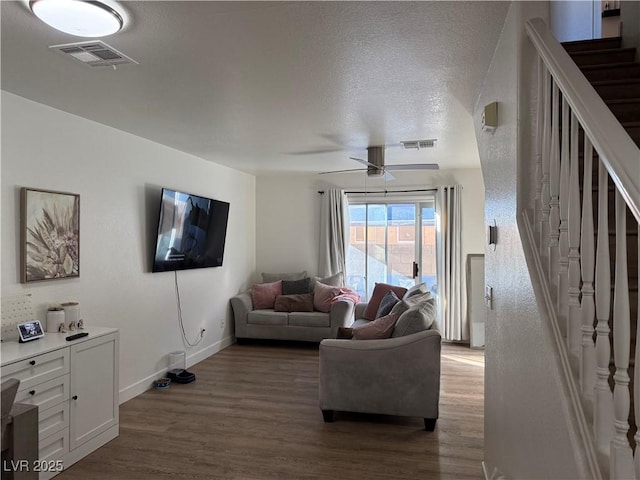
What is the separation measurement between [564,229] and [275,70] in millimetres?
1848

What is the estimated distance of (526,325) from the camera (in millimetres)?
1689

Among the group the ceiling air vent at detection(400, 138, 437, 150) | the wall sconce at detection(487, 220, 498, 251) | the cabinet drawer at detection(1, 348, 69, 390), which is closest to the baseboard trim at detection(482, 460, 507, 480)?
the wall sconce at detection(487, 220, 498, 251)

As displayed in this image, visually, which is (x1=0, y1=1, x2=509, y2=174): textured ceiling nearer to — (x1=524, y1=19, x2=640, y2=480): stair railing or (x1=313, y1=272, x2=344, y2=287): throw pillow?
(x1=524, y1=19, x2=640, y2=480): stair railing

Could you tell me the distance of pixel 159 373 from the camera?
4.49 metres

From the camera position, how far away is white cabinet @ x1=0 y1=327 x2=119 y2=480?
101 inches

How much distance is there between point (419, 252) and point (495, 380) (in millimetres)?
4195

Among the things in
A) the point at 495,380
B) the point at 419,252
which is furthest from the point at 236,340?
the point at 495,380

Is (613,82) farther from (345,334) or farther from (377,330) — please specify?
(345,334)

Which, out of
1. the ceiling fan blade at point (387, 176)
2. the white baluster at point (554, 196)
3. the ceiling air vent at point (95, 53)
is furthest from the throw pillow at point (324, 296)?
the white baluster at point (554, 196)

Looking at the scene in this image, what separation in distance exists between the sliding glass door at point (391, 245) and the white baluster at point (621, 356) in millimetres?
5445

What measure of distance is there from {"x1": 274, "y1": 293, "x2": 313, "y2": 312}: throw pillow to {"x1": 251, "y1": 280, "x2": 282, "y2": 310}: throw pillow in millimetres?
165

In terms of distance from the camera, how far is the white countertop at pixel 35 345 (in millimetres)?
2486

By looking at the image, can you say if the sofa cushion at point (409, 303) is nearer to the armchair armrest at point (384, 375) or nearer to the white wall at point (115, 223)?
the armchair armrest at point (384, 375)

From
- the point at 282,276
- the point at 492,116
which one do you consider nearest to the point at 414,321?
the point at 492,116
